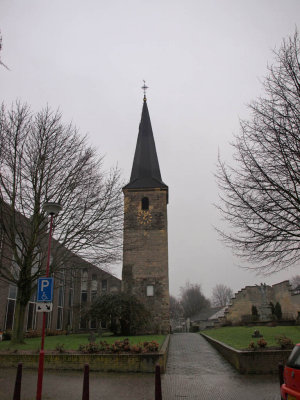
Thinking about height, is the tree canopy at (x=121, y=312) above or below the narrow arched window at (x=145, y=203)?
below

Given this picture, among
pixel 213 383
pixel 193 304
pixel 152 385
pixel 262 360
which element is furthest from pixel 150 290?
pixel 193 304

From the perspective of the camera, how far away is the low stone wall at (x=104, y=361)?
32.8ft

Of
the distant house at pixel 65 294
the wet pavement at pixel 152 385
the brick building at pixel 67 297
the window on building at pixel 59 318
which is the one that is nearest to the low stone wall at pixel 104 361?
the wet pavement at pixel 152 385

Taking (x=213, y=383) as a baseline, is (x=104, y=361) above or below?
above

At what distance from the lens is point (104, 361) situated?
33.5 feet

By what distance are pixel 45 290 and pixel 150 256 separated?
2030 centimetres

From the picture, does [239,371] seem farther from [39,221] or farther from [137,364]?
[39,221]

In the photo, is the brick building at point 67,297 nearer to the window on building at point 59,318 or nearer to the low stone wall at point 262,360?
the window on building at point 59,318

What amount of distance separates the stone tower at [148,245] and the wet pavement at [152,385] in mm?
14991

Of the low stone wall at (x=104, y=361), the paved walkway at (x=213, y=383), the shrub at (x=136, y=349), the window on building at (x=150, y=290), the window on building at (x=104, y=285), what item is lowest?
the paved walkway at (x=213, y=383)

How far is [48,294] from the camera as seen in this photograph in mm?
7422

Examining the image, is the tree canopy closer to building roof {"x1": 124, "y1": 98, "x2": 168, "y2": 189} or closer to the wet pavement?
building roof {"x1": 124, "y1": 98, "x2": 168, "y2": 189}

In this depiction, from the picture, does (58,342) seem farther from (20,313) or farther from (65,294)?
(65,294)

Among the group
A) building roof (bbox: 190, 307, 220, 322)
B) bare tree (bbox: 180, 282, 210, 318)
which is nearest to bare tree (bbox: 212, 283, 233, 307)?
bare tree (bbox: 180, 282, 210, 318)
